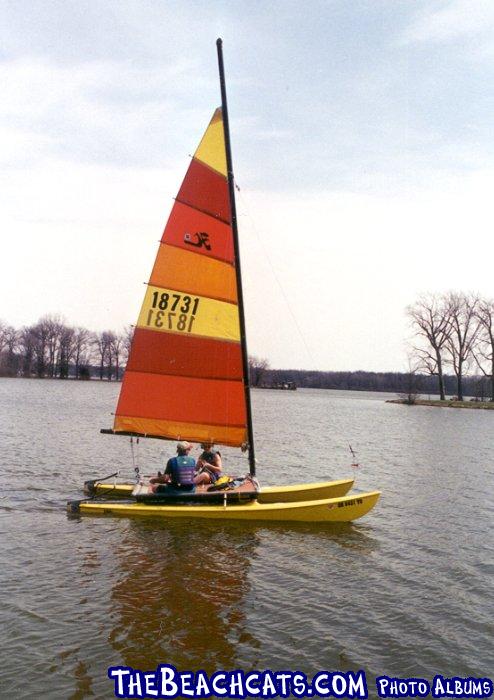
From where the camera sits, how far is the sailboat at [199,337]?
15.0 meters

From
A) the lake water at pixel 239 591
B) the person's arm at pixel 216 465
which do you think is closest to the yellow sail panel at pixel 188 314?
the person's arm at pixel 216 465

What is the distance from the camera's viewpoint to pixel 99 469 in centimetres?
2109

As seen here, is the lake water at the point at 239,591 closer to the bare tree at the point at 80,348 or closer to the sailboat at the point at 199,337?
the sailboat at the point at 199,337

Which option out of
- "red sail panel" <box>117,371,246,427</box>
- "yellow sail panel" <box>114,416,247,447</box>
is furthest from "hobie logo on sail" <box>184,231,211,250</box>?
"yellow sail panel" <box>114,416,247,447</box>

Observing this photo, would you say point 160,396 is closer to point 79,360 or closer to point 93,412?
point 93,412

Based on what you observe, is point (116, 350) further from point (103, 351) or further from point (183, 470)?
point (183, 470)

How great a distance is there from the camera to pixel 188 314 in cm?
1518

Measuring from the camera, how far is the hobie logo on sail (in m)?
15.0

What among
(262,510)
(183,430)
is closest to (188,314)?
(183,430)

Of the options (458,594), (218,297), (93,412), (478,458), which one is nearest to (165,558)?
(458,594)

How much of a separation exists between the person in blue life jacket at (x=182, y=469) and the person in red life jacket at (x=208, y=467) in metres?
0.59

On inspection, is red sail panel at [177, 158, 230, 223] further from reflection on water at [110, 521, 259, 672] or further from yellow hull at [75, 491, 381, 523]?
reflection on water at [110, 521, 259, 672]

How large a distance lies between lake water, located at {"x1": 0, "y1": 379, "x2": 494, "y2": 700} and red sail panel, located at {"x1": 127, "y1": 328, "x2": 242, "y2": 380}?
387 cm

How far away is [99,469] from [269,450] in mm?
9171
